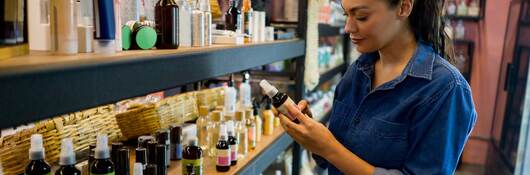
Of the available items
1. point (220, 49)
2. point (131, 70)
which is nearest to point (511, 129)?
point (220, 49)

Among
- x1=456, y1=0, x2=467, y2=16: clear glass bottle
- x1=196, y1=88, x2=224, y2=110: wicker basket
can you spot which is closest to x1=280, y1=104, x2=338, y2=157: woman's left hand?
x1=196, y1=88, x2=224, y2=110: wicker basket

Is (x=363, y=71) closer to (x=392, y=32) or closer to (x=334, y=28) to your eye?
(x=392, y=32)

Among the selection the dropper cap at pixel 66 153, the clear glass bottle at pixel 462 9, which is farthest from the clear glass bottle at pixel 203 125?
the clear glass bottle at pixel 462 9

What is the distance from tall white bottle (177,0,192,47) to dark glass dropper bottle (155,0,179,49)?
0.30 feet

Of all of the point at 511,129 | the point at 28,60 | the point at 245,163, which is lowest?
the point at 511,129

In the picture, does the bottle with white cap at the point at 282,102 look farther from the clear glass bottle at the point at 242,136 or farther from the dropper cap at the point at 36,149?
the dropper cap at the point at 36,149

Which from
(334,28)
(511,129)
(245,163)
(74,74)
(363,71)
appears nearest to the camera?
(74,74)

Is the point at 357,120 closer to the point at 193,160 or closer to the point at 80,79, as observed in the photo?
the point at 193,160

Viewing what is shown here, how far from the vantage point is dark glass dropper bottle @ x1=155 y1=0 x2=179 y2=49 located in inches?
49.4

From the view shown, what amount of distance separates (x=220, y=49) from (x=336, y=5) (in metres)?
3.16

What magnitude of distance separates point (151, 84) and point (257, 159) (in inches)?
43.3

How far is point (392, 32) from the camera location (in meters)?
1.42

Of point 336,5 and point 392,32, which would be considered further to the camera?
point 336,5

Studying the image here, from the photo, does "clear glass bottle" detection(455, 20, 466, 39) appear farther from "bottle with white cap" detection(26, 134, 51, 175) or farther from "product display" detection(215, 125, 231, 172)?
"bottle with white cap" detection(26, 134, 51, 175)
